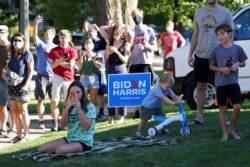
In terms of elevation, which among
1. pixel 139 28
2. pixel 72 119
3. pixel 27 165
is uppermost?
pixel 139 28

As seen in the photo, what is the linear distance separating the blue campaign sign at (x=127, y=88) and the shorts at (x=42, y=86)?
115 centimetres

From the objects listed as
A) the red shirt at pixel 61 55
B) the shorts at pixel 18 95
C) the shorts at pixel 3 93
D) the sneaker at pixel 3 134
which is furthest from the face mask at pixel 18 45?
the sneaker at pixel 3 134

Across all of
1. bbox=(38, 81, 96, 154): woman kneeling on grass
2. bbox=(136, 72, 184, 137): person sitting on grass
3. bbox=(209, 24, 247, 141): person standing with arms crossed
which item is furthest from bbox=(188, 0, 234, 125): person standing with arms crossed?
bbox=(38, 81, 96, 154): woman kneeling on grass

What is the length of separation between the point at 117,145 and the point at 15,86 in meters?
2.61

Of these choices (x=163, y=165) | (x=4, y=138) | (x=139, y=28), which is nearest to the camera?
(x=163, y=165)

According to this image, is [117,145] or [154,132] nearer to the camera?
[117,145]

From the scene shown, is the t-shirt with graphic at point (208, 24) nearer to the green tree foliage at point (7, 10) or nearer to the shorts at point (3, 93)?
the shorts at point (3, 93)

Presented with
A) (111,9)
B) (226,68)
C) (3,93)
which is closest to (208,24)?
(226,68)

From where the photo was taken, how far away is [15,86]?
11328 mm

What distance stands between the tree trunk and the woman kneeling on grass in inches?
308

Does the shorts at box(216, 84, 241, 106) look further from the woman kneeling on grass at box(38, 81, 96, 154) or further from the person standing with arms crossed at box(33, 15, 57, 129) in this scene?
the person standing with arms crossed at box(33, 15, 57, 129)

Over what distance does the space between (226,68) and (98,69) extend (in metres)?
4.30

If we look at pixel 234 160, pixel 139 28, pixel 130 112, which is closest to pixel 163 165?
pixel 234 160

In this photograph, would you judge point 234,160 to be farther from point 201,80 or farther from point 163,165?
point 201,80
